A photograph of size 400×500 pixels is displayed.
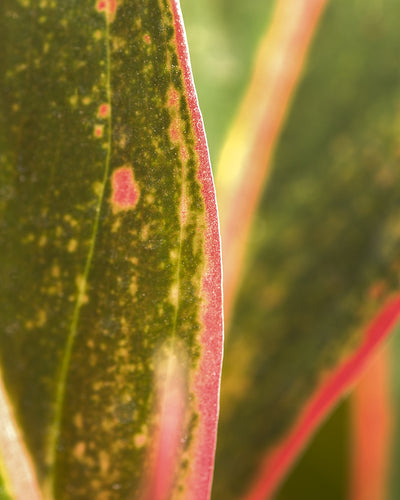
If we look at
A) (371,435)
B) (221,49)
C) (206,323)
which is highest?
(221,49)

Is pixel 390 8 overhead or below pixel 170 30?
overhead

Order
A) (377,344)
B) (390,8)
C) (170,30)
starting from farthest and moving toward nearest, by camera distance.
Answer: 1. (390,8)
2. (377,344)
3. (170,30)

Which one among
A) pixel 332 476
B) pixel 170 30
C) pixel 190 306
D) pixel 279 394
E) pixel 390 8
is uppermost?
pixel 390 8

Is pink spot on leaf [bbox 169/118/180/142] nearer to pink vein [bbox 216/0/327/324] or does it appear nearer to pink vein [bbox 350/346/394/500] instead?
pink vein [bbox 216/0/327/324]

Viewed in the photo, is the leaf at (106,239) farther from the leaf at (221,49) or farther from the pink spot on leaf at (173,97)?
the leaf at (221,49)

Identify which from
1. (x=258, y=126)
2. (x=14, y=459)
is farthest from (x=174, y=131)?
(x=258, y=126)

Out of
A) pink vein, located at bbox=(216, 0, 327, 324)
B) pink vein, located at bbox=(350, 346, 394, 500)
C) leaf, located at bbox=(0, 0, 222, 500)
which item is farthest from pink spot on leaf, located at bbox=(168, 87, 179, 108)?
pink vein, located at bbox=(350, 346, 394, 500)

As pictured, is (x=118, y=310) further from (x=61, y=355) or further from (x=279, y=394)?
(x=279, y=394)

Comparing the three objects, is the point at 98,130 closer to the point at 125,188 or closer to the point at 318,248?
the point at 125,188

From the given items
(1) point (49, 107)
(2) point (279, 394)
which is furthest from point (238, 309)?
(1) point (49, 107)
